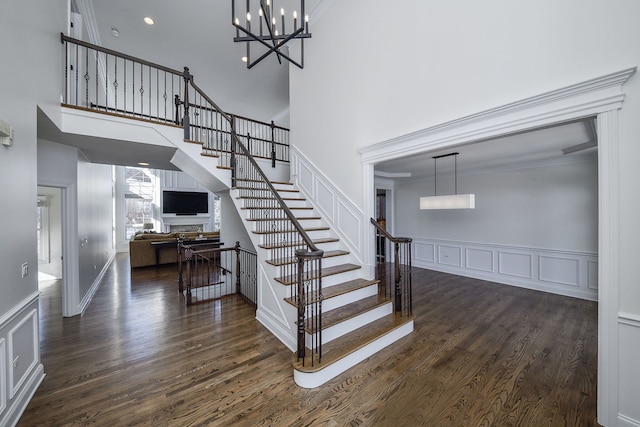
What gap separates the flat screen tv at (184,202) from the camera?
35.5 feet

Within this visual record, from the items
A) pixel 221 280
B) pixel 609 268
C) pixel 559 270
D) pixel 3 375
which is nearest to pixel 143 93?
pixel 221 280

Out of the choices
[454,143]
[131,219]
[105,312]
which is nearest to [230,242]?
[105,312]

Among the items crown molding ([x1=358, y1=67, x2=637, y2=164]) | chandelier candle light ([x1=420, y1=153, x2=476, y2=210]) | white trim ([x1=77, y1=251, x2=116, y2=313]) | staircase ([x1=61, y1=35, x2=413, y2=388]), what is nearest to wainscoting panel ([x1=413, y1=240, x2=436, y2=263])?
chandelier candle light ([x1=420, y1=153, x2=476, y2=210])

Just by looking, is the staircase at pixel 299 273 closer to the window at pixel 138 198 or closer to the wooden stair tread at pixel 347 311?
the wooden stair tread at pixel 347 311

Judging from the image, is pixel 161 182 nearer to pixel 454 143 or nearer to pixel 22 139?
pixel 22 139

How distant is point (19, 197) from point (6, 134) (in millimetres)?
535

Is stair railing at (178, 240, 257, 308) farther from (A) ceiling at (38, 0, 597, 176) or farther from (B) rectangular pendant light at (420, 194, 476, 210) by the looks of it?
(B) rectangular pendant light at (420, 194, 476, 210)

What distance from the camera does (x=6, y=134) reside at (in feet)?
5.82

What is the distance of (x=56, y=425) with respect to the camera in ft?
6.06

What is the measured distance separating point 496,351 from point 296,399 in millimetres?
2355

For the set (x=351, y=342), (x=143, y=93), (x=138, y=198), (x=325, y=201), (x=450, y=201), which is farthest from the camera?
(x=138, y=198)

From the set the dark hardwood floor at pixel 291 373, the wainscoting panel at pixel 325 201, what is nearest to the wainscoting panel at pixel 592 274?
the dark hardwood floor at pixel 291 373

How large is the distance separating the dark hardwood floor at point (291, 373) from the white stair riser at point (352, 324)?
Result: 0.38 m

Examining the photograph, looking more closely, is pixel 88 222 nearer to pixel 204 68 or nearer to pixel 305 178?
pixel 305 178
